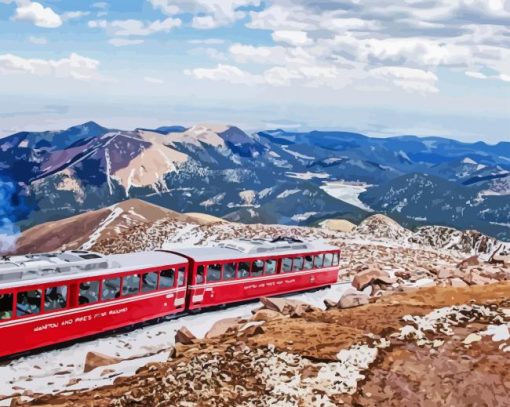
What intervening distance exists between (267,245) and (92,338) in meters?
10.6

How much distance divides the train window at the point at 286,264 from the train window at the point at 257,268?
1.71 metres

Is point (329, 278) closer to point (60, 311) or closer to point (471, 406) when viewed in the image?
point (60, 311)

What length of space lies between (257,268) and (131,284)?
767 centimetres

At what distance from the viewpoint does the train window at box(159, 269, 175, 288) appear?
84.6 feet

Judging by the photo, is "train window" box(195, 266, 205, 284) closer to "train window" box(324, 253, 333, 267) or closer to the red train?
the red train

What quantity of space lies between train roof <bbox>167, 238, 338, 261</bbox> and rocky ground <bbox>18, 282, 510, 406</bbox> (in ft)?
23.8

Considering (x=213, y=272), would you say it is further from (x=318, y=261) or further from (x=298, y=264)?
(x=318, y=261)

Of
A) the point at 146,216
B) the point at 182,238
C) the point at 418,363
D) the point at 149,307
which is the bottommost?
the point at 146,216

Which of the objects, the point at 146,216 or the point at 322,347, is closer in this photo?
the point at 322,347

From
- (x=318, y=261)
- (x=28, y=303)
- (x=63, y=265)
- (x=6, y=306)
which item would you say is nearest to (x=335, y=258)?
(x=318, y=261)

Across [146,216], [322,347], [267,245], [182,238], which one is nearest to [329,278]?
[267,245]

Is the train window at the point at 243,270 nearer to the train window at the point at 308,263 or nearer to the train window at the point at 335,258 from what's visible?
the train window at the point at 308,263

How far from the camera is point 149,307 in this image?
82.8 feet

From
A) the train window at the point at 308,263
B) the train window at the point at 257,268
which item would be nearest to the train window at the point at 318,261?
the train window at the point at 308,263
